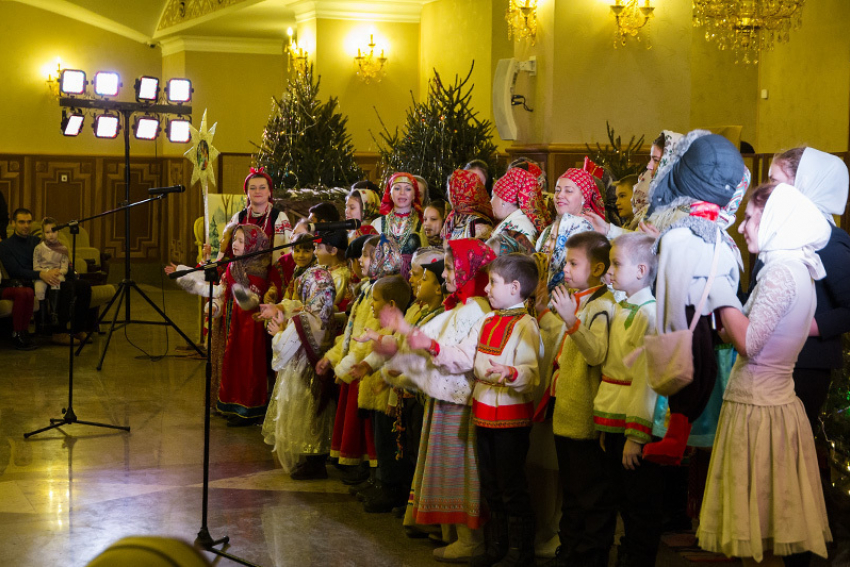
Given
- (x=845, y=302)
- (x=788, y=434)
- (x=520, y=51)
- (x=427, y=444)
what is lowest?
(x=427, y=444)

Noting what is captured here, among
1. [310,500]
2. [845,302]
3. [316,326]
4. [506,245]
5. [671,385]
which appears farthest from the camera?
[316,326]

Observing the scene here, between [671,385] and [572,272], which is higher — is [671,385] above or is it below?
below

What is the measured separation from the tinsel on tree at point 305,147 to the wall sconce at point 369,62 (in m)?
4.34

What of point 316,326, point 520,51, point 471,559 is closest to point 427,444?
point 471,559

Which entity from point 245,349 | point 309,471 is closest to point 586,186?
point 309,471

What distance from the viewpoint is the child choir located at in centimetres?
275

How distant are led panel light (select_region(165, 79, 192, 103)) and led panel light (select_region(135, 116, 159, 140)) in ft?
2.71

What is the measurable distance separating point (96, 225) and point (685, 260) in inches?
567

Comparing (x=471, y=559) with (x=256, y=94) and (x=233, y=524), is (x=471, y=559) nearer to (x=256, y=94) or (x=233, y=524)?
(x=233, y=524)

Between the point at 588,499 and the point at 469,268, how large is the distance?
0.96 m

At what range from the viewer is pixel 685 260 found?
103 inches

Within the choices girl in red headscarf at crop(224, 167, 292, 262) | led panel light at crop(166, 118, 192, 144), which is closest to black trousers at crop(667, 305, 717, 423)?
girl in red headscarf at crop(224, 167, 292, 262)

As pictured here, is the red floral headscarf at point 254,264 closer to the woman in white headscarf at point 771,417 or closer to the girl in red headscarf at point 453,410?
the girl in red headscarf at point 453,410

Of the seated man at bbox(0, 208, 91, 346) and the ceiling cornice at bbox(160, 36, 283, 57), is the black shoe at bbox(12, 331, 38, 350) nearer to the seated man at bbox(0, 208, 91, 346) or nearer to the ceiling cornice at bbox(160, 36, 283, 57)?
the seated man at bbox(0, 208, 91, 346)
